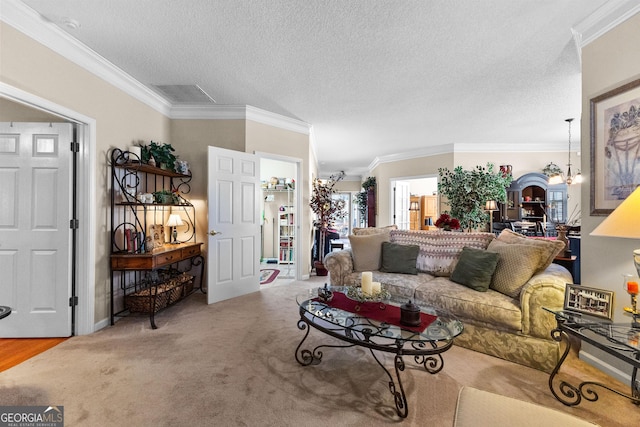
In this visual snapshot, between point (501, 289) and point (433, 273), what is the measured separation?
31.0 inches

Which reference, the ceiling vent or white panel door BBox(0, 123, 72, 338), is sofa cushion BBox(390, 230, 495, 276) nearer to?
the ceiling vent

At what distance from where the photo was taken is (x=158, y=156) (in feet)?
11.0

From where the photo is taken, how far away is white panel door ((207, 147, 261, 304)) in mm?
3562

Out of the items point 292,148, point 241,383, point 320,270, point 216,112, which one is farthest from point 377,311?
point 216,112

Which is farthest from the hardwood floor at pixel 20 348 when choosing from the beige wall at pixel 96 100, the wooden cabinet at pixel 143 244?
the wooden cabinet at pixel 143 244

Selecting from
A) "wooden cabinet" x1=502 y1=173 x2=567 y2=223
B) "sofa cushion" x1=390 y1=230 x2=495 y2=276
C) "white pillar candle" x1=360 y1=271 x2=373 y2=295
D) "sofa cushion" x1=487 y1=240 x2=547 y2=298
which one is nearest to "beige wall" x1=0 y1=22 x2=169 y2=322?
"white pillar candle" x1=360 y1=271 x2=373 y2=295

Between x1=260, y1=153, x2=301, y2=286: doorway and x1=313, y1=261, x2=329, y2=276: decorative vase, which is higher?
x1=260, y1=153, x2=301, y2=286: doorway

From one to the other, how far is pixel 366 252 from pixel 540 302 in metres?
1.74

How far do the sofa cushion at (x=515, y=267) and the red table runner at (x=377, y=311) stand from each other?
954 mm

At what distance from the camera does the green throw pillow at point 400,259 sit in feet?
10.7

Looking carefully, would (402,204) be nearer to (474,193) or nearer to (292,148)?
(474,193)

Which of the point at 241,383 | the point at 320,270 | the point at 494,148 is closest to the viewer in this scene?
the point at 241,383

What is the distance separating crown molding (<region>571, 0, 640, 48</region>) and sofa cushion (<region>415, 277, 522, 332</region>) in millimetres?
2215

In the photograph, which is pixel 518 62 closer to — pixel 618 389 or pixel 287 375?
pixel 618 389
